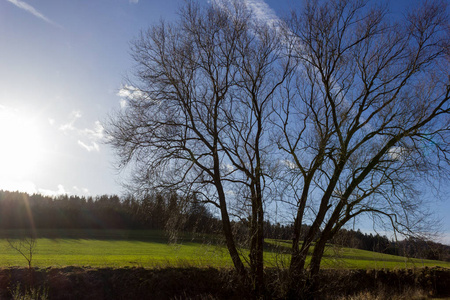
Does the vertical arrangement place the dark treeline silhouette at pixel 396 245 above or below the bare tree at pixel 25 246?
above

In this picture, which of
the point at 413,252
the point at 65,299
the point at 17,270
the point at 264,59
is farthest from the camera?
the point at 17,270

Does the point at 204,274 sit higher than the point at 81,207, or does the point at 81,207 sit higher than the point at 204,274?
the point at 81,207

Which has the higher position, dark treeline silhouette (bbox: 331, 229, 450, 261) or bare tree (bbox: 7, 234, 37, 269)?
dark treeline silhouette (bbox: 331, 229, 450, 261)

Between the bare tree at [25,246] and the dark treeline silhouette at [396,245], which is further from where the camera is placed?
the bare tree at [25,246]

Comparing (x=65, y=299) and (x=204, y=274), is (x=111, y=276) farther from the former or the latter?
(x=204, y=274)

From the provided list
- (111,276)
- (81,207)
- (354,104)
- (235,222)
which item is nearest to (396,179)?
(354,104)

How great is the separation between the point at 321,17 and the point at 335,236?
878 centimetres

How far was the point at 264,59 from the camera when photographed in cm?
1395

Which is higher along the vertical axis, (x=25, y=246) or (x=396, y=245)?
(x=396, y=245)

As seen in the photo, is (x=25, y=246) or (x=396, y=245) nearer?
(x=396, y=245)

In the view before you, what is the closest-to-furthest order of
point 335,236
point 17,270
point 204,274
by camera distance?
1. point 335,236
2. point 17,270
3. point 204,274

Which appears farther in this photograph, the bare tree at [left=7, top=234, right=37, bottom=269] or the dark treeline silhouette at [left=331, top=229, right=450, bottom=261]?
the bare tree at [left=7, top=234, right=37, bottom=269]

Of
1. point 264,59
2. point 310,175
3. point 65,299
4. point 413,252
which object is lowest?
point 65,299

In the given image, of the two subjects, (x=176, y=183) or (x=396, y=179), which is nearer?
(x=396, y=179)
